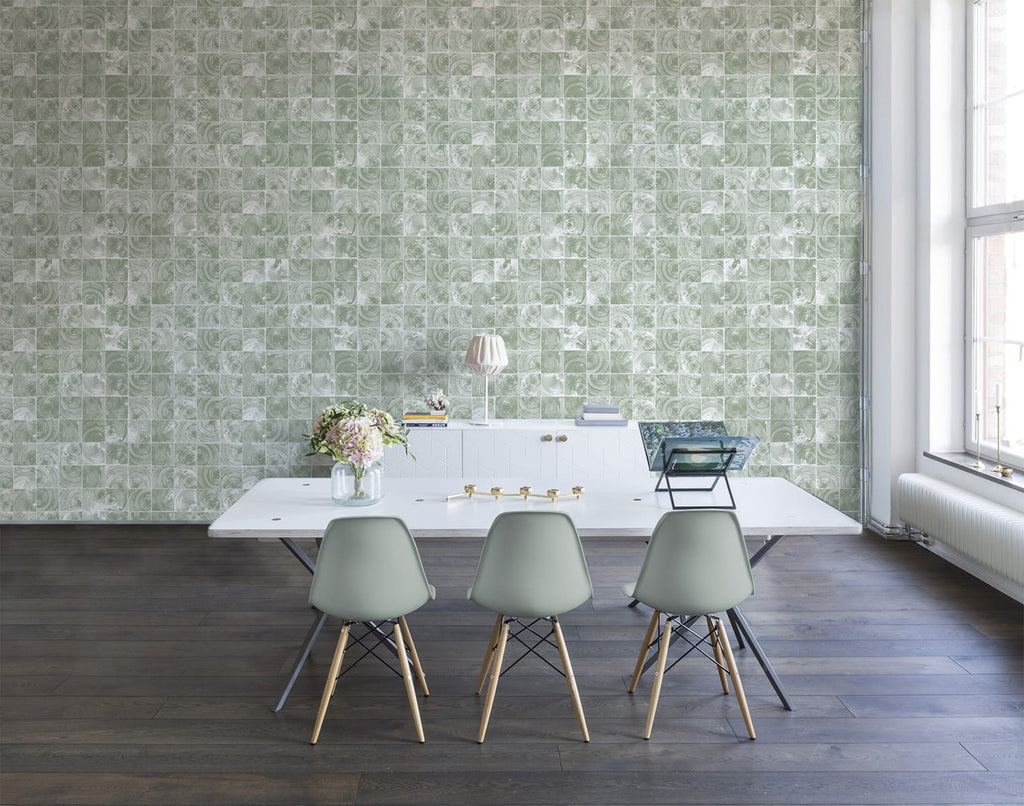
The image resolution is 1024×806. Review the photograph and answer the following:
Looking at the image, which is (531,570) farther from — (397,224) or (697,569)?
(397,224)

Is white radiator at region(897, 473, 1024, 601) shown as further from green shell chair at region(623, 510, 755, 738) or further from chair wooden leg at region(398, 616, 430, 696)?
chair wooden leg at region(398, 616, 430, 696)

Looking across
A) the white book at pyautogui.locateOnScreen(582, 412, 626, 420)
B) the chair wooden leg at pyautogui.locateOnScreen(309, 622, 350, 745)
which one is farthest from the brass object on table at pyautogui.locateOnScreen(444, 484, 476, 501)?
the white book at pyautogui.locateOnScreen(582, 412, 626, 420)

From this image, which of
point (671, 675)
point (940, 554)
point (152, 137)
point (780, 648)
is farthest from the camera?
point (152, 137)

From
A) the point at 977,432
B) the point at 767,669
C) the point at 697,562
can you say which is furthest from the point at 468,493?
the point at 977,432

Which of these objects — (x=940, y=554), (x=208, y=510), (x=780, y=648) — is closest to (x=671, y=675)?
(x=780, y=648)

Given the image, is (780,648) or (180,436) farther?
(180,436)

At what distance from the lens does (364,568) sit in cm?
302

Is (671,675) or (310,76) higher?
(310,76)

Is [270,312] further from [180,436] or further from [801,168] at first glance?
[801,168]

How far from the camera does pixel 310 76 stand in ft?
19.3

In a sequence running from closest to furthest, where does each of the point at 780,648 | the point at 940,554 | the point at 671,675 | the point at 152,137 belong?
the point at 671,675, the point at 780,648, the point at 940,554, the point at 152,137

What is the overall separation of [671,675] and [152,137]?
4.58m

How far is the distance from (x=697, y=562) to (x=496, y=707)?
901 mm

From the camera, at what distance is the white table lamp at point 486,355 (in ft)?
18.7
